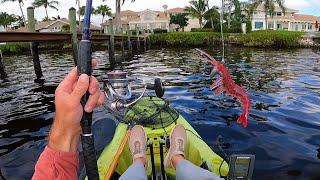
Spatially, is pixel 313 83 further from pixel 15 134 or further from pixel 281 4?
pixel 281 4

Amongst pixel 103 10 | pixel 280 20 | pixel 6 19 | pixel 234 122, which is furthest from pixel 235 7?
pixel 234 122

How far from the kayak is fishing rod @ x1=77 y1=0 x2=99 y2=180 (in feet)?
7.68

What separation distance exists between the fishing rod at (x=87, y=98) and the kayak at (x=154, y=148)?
2.34 metres

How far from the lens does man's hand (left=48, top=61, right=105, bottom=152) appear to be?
186cm

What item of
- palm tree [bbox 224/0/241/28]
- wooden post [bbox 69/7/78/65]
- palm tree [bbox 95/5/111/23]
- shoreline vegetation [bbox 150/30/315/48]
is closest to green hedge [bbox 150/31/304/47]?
shoreline vegetation [bbox 150/30/315/48]

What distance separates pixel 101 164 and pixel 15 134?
174 inches

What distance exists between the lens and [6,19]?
261 ft

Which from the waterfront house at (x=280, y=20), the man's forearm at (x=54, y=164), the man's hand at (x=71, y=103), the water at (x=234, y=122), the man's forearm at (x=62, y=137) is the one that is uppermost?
the waterfront house at (x=280, y=20)

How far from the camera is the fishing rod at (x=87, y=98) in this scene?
1.89 m

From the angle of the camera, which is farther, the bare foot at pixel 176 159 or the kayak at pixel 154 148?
the kayak at pixel 154 148

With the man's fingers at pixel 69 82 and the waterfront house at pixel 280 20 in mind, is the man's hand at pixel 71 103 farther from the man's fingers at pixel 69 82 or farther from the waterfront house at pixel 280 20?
the waterfront house at pixel 280 20

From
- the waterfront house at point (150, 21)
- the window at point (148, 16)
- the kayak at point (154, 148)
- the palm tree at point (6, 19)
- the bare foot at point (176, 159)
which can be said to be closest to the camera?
the bare foot at point (176, 159)

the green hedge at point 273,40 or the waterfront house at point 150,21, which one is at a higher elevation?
the waterfront house at point 150,21

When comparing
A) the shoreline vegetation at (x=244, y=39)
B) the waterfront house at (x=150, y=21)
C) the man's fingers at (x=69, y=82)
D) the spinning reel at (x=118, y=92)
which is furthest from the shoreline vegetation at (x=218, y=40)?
the man's fingers at (x=69, y=82)
